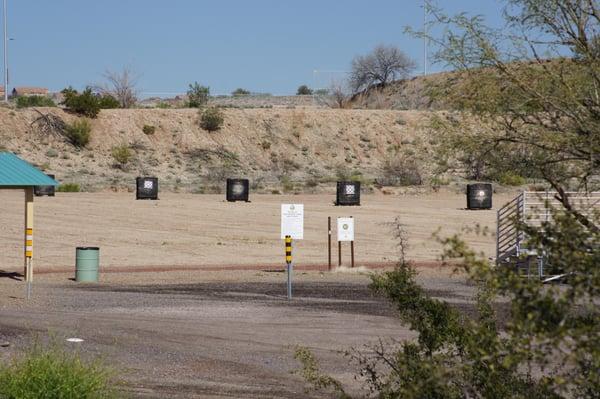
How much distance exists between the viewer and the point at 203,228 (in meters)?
42.6

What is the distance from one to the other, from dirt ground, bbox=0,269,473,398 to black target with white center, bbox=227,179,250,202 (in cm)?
2579

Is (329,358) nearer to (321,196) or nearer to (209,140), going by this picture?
(321,196)

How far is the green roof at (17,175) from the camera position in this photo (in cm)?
2462

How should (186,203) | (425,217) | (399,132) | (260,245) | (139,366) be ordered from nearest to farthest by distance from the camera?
(139,366) → (260,245) → (425,217) → (186,203) → (399,132)

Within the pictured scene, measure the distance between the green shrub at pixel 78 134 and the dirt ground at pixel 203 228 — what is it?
1906 cm

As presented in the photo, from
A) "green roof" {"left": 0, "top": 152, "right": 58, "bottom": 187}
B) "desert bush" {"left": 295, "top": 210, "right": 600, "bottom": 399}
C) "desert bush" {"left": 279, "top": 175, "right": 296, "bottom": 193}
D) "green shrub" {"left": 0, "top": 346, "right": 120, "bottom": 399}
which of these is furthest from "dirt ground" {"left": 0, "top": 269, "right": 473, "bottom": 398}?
"desert bush" {"left": 279, "top": 175, "right": 296, "bottom": 193}

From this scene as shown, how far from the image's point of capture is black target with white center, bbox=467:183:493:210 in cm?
5166

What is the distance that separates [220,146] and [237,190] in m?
28.6

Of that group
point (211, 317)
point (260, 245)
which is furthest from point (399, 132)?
point (211, 317)

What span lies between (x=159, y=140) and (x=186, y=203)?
29806mm

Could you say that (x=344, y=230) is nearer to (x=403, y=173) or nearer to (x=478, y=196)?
(x=478, y=196)

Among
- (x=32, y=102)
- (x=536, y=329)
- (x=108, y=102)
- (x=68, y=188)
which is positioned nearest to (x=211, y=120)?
(x=108, y=102)

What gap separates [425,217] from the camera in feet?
159

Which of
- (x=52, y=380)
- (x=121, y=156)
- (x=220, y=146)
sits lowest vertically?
(x=52, y=380)
